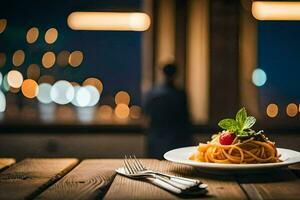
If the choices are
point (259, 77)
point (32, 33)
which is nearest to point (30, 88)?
point (32, 33)

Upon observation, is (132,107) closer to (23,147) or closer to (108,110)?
(108,110)

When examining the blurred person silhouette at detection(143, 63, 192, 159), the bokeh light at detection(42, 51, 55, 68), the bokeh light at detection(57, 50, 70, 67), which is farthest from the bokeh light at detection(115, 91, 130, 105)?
the blurred person silhouette at detection(143, 63, 192, 159)

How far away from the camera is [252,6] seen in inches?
220

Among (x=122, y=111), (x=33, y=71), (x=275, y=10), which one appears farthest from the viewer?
(x=33, y=71)

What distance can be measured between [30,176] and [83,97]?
400 cm

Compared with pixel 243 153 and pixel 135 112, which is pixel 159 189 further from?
pixel 135 112

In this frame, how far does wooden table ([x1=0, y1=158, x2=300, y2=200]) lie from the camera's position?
1.47 metres

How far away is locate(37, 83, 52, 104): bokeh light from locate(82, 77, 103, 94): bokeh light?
424mm

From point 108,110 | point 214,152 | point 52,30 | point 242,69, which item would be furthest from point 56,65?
point 214,152

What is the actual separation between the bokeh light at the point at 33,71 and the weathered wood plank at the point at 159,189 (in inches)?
175

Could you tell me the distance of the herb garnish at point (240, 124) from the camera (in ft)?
5.77

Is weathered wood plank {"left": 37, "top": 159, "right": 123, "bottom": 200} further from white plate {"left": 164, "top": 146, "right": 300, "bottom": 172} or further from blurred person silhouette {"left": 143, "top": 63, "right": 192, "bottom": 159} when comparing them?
blurred person silhouette {"left": 143, "top": 63, "right": 192, "bottom": 159}

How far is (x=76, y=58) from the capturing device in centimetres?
593

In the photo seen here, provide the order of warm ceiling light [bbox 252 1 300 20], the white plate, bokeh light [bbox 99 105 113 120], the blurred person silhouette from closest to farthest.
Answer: the white plate
the blurred person silhouette
warm ceiling light [bbox 252 1 300 20]
bokeh light [bbox 99 105 113 120]
